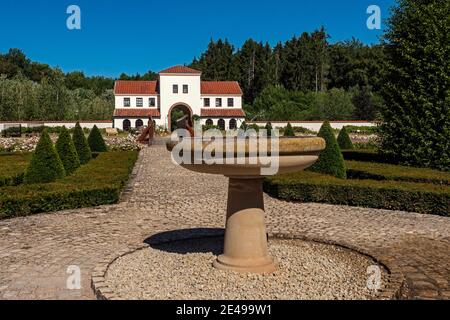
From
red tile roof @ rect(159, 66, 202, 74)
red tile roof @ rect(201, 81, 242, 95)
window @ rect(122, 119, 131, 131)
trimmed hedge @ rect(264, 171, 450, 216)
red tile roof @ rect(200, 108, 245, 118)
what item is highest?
red tile roof @ rect(159, 66, 202, 74)

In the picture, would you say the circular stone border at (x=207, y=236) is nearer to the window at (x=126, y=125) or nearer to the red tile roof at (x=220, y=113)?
the window at (x=126, y=125)

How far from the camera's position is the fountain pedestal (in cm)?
555

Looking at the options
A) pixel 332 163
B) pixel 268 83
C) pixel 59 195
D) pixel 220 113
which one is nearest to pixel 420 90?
pixel 332 163

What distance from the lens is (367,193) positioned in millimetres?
10148

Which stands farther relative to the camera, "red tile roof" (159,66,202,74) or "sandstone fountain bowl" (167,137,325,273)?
"red tile roof" (159,66,202,74)

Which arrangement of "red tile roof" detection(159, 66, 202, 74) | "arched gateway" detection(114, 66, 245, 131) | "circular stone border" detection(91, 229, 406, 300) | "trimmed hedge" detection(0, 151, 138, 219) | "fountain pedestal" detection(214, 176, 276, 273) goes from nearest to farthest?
"circular stone border" detection(91, 229, 406, 300)
"fountain pedestal" detection(214, 176, 276, 273)
"trimmed hedge" detection(0, 151, 138, 219)
"red tile roof" detection(159, 66, 202, 74)
"arched gateway" detection(114, 66, 245, 131)

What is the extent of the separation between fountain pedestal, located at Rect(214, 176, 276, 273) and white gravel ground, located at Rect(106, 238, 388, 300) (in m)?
0.15

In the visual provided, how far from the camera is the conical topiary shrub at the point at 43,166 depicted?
1209cm

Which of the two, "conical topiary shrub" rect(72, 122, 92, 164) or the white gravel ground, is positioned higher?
"conical topiary shrub" rect(72, 122, 92, 164)

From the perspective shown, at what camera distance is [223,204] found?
34.5 feet

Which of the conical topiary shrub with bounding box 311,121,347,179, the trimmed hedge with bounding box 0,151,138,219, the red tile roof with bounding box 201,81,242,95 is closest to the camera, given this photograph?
the trimmed hedge with bounding box 0,151,138,219

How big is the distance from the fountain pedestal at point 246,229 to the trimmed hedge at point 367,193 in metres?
5.14

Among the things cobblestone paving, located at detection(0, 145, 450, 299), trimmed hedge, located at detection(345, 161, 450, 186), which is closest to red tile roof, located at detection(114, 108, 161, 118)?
trimmed hedge, located at detection(345, 161, 450, 186)

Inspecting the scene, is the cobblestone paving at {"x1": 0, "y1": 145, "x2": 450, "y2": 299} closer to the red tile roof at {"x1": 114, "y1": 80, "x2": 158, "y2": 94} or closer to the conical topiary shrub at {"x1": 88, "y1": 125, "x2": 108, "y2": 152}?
the conical topiary shrub at {"x1": 88, "y1": 125, "x2": 108, "y2": 152}
